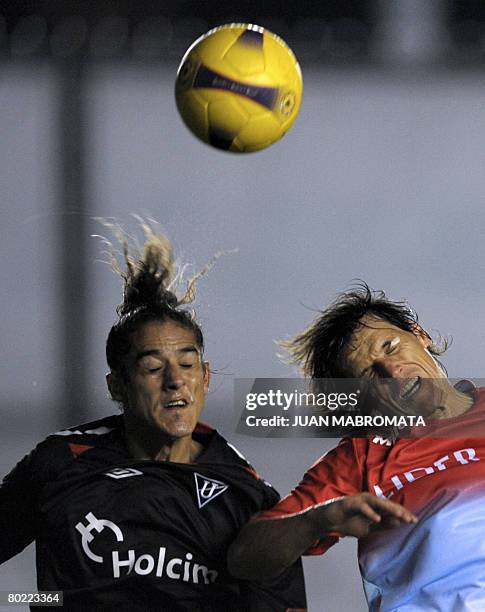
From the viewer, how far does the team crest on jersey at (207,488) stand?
1702 millimetres

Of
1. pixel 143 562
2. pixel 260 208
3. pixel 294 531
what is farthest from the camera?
pixel 260 208

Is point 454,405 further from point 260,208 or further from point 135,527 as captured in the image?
point 260,208

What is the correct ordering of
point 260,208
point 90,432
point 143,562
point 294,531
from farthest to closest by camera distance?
1. point 260,208
2. point 90,432
3. point 143,562
4. point 294,531

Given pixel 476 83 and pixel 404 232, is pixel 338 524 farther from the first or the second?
pixel 476 83

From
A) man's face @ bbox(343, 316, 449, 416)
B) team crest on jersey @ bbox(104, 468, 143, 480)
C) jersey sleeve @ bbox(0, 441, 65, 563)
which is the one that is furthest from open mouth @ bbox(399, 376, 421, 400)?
jersey sleeve @ bbox(0, 441, 65, 563)

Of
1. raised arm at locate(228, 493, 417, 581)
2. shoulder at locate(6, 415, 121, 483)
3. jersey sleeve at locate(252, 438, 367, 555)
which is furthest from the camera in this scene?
shoulder at locate(6, 415, 121, 483)

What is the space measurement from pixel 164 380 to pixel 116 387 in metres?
0.11

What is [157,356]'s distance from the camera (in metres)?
1.76

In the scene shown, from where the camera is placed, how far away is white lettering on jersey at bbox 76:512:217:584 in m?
1.67

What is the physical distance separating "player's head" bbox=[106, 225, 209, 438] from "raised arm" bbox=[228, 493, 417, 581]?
240 millimetres

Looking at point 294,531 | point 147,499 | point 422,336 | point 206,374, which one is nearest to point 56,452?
point 147,499

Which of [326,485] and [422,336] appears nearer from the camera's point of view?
[326,485]

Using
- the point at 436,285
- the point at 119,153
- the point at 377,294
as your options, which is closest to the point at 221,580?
the point at 377,294

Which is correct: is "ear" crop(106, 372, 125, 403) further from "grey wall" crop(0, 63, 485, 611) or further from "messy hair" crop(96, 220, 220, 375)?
"grey wall" crop(0, 63, 485, 611)
